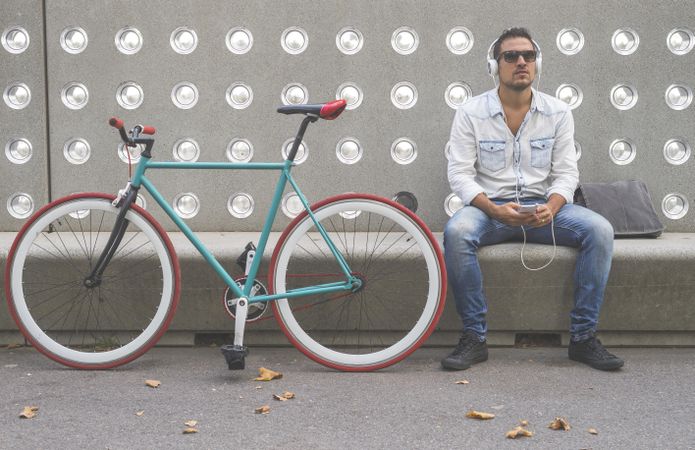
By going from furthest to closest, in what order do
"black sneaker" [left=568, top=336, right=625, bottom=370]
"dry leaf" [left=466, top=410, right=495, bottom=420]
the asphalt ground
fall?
"black sneaker" [left=568, top=336, right=625, bottom=370] < "dry leaf" [left=466, top=410, right=495, bottom=420] < the asphalt ground

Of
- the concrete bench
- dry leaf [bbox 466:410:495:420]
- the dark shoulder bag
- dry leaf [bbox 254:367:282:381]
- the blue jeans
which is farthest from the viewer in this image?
the dark shoulder bag

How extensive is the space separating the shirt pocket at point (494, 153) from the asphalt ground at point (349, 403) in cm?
91

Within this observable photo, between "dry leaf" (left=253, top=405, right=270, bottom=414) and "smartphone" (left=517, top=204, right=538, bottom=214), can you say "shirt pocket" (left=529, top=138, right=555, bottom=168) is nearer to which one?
"smartphone" (left=517, top=204, right=538, bottom=214)

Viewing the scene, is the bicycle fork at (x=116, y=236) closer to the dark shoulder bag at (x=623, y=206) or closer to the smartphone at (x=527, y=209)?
the smartphone at (x=527, y=209)

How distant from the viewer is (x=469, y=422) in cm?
278

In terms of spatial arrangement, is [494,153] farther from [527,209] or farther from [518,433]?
[518,433]

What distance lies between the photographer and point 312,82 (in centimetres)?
446

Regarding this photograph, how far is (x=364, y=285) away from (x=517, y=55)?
1331 millimetres

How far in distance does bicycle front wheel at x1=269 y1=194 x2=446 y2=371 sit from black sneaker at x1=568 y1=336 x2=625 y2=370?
0.69 metres

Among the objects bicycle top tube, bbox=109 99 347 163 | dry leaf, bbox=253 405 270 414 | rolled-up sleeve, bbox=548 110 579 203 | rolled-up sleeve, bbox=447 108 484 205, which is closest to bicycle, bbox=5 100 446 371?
bicycle top tube, bbox=109 99 347 163

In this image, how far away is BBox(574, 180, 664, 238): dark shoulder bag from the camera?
13.1ft

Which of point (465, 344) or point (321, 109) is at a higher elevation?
point (321, 109)

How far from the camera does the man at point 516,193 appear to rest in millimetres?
3562

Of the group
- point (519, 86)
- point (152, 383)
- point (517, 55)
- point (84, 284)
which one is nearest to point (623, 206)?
point (519, 86)
